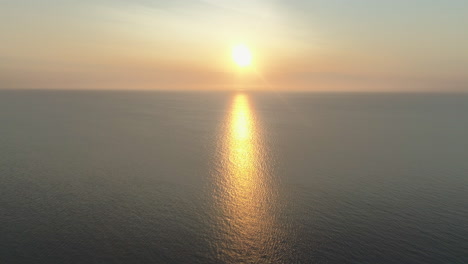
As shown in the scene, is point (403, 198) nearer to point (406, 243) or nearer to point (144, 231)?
point (406, 243)

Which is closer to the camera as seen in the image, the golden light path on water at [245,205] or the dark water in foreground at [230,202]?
the dark water in foreground at [230,202]

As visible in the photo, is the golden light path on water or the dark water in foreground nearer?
the dark water in foreground

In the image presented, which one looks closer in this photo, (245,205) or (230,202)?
(245,205)

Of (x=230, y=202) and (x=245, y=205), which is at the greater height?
(x=230, y=202)

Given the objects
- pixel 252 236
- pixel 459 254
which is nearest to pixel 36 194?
pixel 252 236
